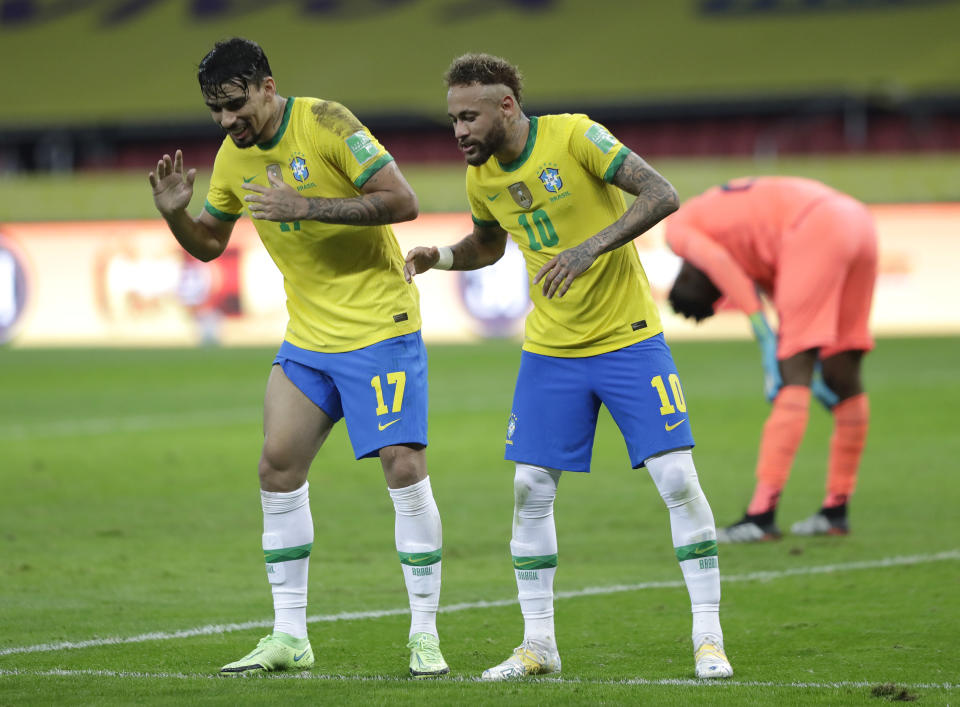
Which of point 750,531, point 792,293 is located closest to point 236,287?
point 792,293

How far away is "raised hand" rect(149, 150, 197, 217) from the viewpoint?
19.2 feet

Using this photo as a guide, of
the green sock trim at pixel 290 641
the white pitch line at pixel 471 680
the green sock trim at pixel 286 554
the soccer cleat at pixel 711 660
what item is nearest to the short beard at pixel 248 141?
the green sock trim at pixel 286 554

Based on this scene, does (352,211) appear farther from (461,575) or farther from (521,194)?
(461,575)

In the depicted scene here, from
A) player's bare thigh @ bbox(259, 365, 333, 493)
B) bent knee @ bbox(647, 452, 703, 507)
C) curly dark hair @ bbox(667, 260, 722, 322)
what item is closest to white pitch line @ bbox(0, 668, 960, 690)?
bent knee @ bbox(647, 452, 703, 507)

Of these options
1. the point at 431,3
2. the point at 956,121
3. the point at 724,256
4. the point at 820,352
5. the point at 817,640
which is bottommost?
the point at 817,640

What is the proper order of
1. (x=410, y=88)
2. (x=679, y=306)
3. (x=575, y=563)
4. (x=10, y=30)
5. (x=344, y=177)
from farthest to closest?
(x=10, y=30) → (x=410, y=88) → (x=679, y=306) → (x=575, y=563) → (x=344, y=177)

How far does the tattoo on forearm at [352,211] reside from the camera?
5250 millimetres

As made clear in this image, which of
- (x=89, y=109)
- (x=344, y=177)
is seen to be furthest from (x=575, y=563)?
(x=89, y=109)

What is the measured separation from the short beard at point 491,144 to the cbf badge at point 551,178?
18cm

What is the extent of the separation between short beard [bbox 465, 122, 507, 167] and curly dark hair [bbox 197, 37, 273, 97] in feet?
2.69

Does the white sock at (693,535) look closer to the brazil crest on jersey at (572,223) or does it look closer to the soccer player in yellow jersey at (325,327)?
the brazil crest on jersey at (572,223)

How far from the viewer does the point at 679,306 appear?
29.6 feet

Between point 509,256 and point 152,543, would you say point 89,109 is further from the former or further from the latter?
point 152,543

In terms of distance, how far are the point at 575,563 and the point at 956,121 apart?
26486 mm
